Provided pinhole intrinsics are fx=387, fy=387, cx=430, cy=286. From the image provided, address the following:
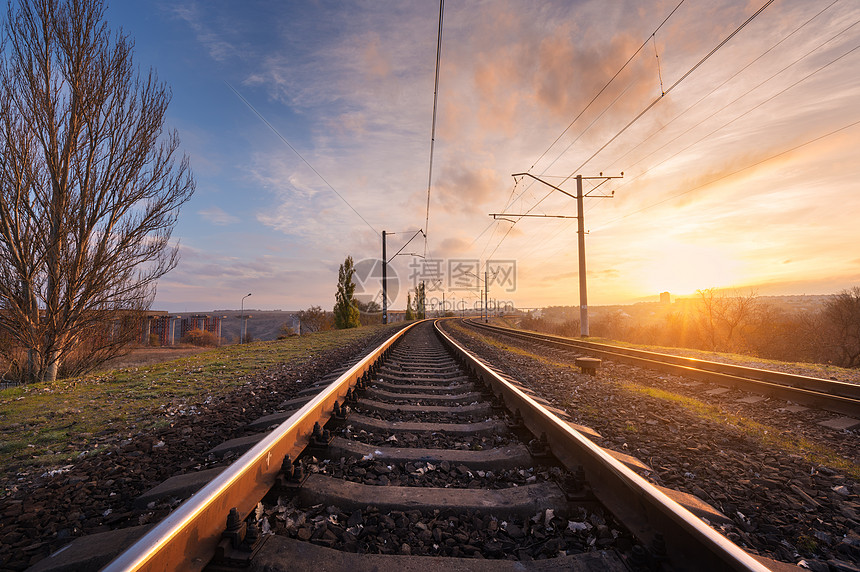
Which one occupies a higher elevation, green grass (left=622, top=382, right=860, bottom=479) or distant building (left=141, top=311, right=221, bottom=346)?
green grass (left=622, top=382, right=860, bottom=479)

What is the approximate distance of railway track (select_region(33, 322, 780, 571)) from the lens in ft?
4.91

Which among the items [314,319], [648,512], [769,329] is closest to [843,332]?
[769,329]

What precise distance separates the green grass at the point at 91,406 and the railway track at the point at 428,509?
1.66 m

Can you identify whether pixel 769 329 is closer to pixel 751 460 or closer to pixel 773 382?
pixel 773 382

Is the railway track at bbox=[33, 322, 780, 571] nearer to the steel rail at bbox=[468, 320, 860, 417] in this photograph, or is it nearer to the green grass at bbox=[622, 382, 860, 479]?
the green grass at bbox=[622, 382, 860, 479]

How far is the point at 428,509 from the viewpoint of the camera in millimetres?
1982

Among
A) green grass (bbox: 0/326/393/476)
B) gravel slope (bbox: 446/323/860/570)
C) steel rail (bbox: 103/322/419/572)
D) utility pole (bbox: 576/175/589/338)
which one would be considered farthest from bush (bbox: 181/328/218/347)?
steel rail (bbox: 103/322/419/572)

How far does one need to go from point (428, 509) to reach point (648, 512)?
3.34 ft

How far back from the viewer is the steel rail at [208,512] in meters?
1.28

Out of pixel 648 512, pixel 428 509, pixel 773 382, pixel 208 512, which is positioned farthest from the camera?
pixel 773 382

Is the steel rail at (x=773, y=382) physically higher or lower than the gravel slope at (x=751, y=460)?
higher

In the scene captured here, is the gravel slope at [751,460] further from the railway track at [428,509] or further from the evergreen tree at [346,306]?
the evergreen tree at [346,306]

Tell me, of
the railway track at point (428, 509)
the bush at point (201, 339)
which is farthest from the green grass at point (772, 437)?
the bush at point (201, 339)

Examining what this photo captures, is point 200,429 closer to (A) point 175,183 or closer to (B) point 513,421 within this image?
(B) point 513,421
